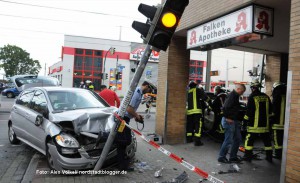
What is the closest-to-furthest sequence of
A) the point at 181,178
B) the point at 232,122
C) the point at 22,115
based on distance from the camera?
the point at 181,178
the point at 232,122
the point at 22,115

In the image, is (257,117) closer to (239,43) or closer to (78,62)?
(239,43)

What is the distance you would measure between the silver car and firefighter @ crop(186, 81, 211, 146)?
2.72 meters

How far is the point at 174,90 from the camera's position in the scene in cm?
823

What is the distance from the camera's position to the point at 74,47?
39.6 meters

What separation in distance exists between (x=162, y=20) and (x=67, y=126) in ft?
8.78

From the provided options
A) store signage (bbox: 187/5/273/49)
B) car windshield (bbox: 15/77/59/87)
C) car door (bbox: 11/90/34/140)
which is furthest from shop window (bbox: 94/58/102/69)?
store signage (bbox: 187/5/273/49)

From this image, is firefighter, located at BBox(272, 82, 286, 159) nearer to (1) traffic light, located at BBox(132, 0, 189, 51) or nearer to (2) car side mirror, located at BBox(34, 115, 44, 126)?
(1) traffic light, located at BBox(132, 0, 189, 51)

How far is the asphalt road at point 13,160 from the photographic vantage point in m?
5.32

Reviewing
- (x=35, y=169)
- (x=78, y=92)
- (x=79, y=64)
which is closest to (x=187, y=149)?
Result: (x=78, y=92)

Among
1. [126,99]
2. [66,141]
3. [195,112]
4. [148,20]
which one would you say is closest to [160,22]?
[148,20]

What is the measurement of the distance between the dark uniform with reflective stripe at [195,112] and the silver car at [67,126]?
8.91 feet

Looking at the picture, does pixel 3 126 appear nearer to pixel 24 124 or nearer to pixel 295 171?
pixel 24 124

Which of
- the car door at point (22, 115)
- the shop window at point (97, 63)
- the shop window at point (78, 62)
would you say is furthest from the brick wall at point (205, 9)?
the shop window at point (97, 63)

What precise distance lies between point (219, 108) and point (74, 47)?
3412 cm
